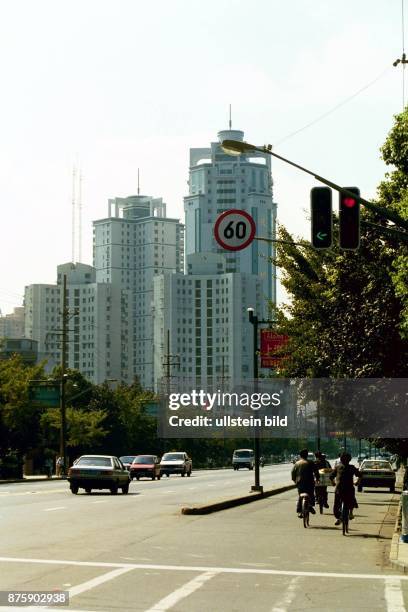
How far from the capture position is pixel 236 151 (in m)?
21.7

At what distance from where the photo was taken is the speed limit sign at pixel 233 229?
25203 millimetres

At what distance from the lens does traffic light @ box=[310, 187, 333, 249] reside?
18578 millimetres

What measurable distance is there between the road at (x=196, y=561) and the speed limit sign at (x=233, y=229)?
629 centimetres

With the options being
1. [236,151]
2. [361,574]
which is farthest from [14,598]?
[236,151]

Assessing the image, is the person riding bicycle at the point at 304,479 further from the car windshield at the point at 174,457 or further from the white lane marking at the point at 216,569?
the car windshield at the point at 174,457

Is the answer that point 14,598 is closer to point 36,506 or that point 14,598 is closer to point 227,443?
point 36,506

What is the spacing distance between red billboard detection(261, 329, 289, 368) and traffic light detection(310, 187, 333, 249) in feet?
78.8

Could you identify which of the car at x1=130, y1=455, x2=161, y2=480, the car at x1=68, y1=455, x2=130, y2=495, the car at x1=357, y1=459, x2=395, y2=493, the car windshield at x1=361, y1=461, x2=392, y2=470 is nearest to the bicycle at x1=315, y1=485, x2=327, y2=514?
the car at x1=68, y1=455, x2=130, y2=495

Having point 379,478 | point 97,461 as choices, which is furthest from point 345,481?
point 379,478

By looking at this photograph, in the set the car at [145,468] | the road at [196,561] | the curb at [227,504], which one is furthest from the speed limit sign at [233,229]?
the car at [145,468]

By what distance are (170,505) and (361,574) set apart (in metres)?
19.4

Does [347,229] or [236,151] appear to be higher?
[236,151]

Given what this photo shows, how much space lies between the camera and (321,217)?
18.8 m

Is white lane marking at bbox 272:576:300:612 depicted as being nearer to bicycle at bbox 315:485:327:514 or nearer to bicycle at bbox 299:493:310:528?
bicycle at bbox 299:493:310:528
